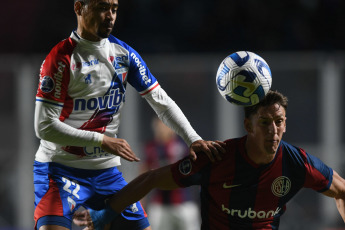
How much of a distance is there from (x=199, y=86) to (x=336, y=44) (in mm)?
2779

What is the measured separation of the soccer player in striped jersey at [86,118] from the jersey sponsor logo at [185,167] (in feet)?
0.29

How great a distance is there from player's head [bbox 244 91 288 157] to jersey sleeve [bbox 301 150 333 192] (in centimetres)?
29

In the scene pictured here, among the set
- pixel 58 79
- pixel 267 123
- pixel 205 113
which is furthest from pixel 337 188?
pixel 205 113

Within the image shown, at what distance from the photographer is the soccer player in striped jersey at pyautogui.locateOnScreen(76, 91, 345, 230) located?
3967 mm

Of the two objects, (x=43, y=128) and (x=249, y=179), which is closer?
(x=43, y=128)

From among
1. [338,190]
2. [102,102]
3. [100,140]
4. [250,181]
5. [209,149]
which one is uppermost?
[102,102]

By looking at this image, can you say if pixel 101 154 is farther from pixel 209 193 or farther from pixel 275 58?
pixel 275 58

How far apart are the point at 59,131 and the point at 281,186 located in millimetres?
1448

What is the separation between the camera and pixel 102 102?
4.09 meters

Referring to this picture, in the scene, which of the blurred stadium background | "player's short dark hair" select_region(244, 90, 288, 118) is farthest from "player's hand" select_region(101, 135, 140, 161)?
the blurred stadium background

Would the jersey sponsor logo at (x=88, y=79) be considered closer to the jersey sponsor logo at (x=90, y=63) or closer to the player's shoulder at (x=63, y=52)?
the jersey sponsor logo at (x=90, y=63)

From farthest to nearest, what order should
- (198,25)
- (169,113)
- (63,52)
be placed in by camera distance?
(198,25) < (169,113) < (63,52)

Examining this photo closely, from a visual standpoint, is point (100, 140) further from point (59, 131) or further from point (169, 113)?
point (169, 113)

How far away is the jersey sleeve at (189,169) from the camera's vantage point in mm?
3984
